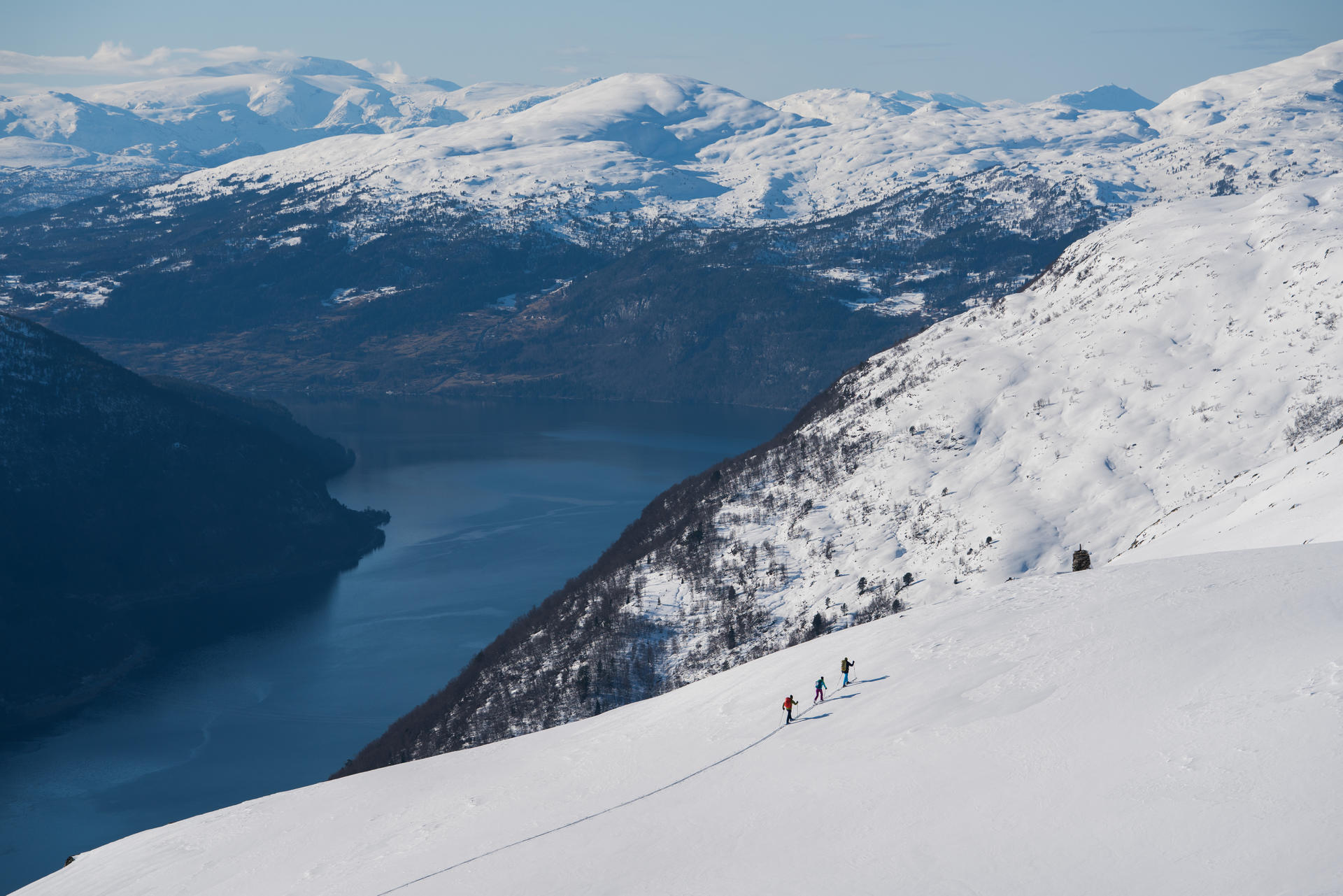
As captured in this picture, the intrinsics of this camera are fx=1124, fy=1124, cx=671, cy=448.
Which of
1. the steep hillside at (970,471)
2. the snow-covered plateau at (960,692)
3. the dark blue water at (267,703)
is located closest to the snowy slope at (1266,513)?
the snow-covered plateau at (960,692)

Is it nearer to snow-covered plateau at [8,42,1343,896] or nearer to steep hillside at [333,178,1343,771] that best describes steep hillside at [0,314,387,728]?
steep hillside at [333,178,1343,771]

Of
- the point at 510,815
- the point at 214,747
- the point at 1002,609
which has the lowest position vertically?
the point at 214,747

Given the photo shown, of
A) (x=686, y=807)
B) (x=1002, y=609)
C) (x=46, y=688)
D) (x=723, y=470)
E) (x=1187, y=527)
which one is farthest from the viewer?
(x=723, y=470)

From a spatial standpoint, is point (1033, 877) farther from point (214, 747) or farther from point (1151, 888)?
point (214, 747)

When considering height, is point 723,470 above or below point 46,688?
above

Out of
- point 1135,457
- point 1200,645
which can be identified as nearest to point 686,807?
point 1200,645

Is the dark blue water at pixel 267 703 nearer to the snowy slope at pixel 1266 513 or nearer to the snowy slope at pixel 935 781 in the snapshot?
the snowy slope at pixel 935 781
